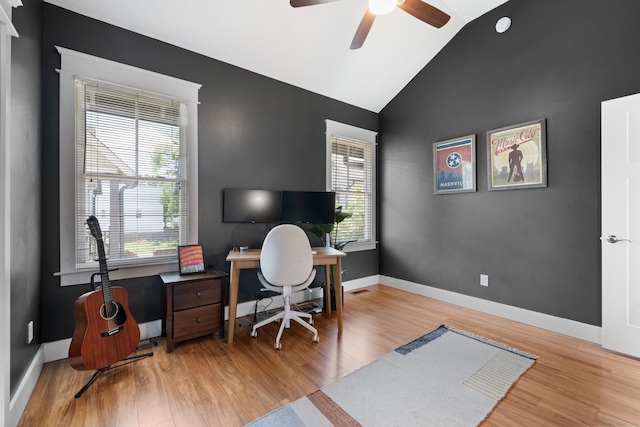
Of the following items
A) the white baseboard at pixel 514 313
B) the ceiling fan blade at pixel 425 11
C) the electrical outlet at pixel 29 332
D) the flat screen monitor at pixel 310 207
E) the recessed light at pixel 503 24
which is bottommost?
the white baseboard at pixel 514 313

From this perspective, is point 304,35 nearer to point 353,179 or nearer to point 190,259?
point 353,179

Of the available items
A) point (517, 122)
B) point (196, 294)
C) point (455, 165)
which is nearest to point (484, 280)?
point (455, 165)

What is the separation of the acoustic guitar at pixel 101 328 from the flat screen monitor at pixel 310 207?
1689mm

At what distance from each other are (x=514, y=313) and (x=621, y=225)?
1.27 metres

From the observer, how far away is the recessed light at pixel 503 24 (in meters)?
3.04

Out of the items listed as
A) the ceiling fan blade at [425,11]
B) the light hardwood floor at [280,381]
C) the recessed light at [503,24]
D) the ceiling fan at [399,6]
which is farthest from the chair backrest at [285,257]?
the recessed light at [503,24]

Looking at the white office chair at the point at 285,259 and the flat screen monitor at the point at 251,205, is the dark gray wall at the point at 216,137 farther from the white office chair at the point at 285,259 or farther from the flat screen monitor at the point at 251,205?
the white office chair at the point at 285,259

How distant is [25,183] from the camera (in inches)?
70.5

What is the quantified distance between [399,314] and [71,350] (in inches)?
113

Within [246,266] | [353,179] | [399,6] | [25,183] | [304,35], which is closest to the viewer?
[25,183]

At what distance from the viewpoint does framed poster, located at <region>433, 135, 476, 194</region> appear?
3373 millimetres

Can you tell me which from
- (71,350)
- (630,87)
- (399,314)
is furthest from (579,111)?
(71,350)

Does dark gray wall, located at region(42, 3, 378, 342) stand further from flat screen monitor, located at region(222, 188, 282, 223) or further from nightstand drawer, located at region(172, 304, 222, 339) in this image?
nightstand drawer, located at region(172, 304, 222, 339)

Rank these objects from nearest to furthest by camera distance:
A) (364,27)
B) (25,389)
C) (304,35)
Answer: (25,389) < (364,27) < (304,35)
